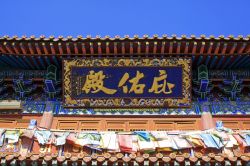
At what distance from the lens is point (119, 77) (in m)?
11.4

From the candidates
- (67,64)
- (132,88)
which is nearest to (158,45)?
(132,88)

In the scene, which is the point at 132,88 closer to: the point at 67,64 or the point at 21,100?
the point at 67,64

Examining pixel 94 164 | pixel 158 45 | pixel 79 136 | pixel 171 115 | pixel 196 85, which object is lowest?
pixel 94 164

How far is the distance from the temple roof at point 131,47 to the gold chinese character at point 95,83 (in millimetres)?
524

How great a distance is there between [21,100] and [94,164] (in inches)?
170

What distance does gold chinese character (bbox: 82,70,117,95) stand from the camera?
11.3 m

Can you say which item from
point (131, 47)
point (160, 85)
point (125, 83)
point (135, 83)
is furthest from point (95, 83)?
point (160, 85)

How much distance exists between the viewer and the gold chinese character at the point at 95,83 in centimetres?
1132

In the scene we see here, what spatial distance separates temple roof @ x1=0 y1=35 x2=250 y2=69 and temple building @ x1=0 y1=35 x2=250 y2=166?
0.02 metres

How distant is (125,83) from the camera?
11.4 metres

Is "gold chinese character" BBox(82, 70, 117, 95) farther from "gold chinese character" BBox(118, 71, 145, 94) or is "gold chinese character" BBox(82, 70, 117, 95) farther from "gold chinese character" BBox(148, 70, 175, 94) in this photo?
"gold chinese character" BBox(148, 70, 175, 94)

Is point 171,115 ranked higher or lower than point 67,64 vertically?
lower

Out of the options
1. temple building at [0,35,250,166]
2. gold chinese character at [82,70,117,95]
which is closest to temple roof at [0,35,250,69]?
temple building at [0,35,250,166]

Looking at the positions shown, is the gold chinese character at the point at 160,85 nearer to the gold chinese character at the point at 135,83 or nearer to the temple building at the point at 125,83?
the temple building at the point at 125,83
